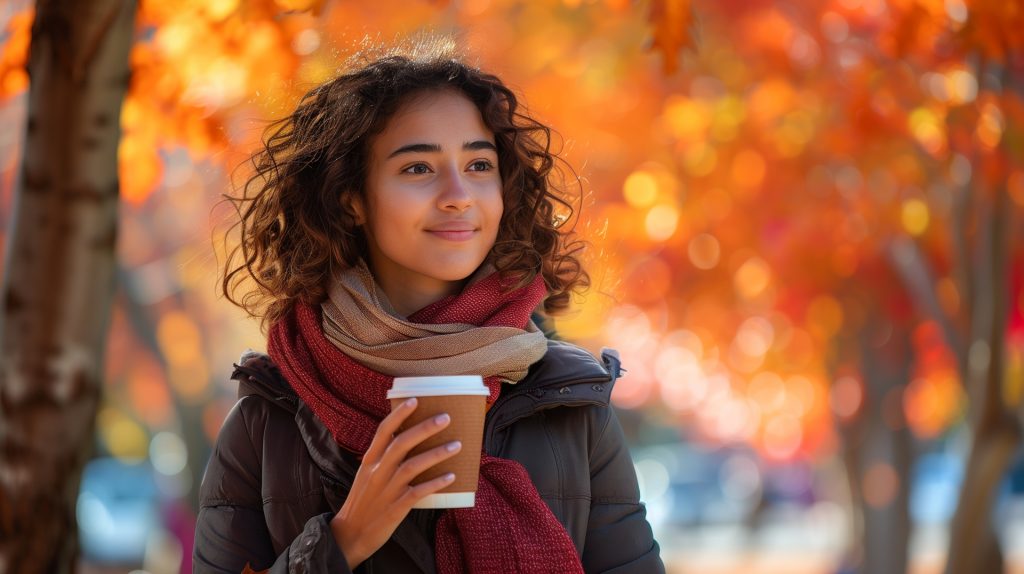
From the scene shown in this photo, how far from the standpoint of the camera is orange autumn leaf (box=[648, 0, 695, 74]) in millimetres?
4477

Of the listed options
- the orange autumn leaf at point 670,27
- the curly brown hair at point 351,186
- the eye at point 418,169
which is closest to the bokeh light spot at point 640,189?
the orange autumn leaf at point 670,27

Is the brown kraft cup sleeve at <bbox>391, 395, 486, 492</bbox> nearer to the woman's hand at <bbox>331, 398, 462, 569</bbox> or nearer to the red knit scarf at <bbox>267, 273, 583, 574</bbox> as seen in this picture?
the woman's hand at <bbox>331, 398, 462, 569</bbox>

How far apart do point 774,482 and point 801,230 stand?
96.8ft

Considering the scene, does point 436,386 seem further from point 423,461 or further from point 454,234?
point 454,234

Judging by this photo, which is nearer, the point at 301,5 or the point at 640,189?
the point at 301,5

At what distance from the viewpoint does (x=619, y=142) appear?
10.3 m

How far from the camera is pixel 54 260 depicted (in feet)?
12.5

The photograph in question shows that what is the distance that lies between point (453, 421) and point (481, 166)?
76cm

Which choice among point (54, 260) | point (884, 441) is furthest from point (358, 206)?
point (884, 441)

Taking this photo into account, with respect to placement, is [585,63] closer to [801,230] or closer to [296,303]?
[801,230]

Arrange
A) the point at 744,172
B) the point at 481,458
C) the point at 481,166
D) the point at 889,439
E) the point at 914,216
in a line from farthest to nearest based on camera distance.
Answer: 1. the point at 889,439
2. the point at 744,172
3. the point at 914,216
4. the point at 481,166
5. the point at 481,458

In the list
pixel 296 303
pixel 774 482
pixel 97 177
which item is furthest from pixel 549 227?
pixel 774 482

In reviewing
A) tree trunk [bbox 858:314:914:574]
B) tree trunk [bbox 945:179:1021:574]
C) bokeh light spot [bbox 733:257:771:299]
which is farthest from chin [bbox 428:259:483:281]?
tree trunk [bbox 858:314:914:574]

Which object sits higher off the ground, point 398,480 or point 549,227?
point 549,227
